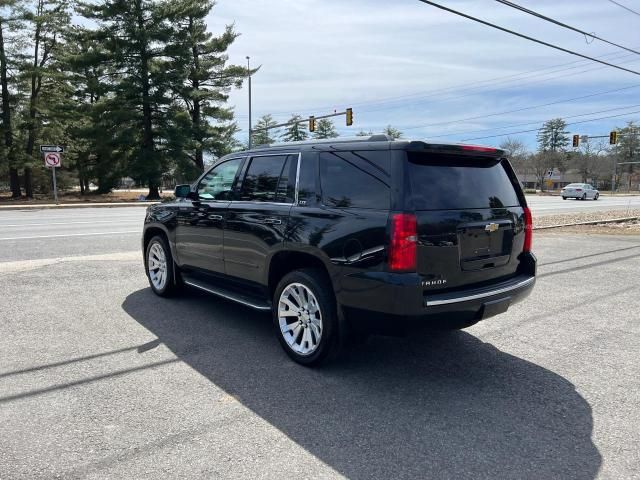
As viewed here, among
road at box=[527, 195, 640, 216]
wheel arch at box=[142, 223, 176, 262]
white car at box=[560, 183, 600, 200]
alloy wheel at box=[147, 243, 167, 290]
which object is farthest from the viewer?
white car at box=[560, 183, 600, 200]

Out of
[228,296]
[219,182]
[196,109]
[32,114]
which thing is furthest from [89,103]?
[228,296]

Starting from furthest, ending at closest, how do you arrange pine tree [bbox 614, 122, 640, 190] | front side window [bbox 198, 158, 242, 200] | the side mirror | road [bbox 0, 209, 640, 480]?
pine tree [bbox 614, 122, 640, 190] → the side mirror → front side window [bbox 198, 158, 242, 200] → road [bbox 0, 209, 640, 480]

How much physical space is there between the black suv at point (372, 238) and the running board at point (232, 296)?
2 centimetres

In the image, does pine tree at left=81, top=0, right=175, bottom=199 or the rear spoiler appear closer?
the rear spoiler

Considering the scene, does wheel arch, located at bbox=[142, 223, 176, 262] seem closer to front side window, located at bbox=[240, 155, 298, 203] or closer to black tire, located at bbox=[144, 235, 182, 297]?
black tire, located at bbox=[144, 235, 182, 297]

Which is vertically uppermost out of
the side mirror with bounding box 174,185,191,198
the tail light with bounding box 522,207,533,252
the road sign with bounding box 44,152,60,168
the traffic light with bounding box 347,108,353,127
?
the traffic light with bounding box 347,108,353,127

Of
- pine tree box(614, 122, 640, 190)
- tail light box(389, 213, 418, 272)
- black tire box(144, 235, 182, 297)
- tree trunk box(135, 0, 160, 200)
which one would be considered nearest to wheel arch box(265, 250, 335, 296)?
tail light box(389, 213, 418, 272)

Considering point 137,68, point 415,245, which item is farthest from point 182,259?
point 137,68

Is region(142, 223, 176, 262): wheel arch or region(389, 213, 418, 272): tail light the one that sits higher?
region(389, 213, 418, 272): tail light

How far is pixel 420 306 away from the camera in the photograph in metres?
3.51

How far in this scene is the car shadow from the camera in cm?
284

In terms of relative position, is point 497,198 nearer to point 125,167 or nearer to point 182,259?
point 182,259

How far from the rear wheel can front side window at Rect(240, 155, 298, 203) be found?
1805 millimetres

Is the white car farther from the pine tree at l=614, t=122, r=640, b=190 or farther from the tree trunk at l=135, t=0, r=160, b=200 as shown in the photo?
the pine tree at l=614, t=122, r=640, b=190
